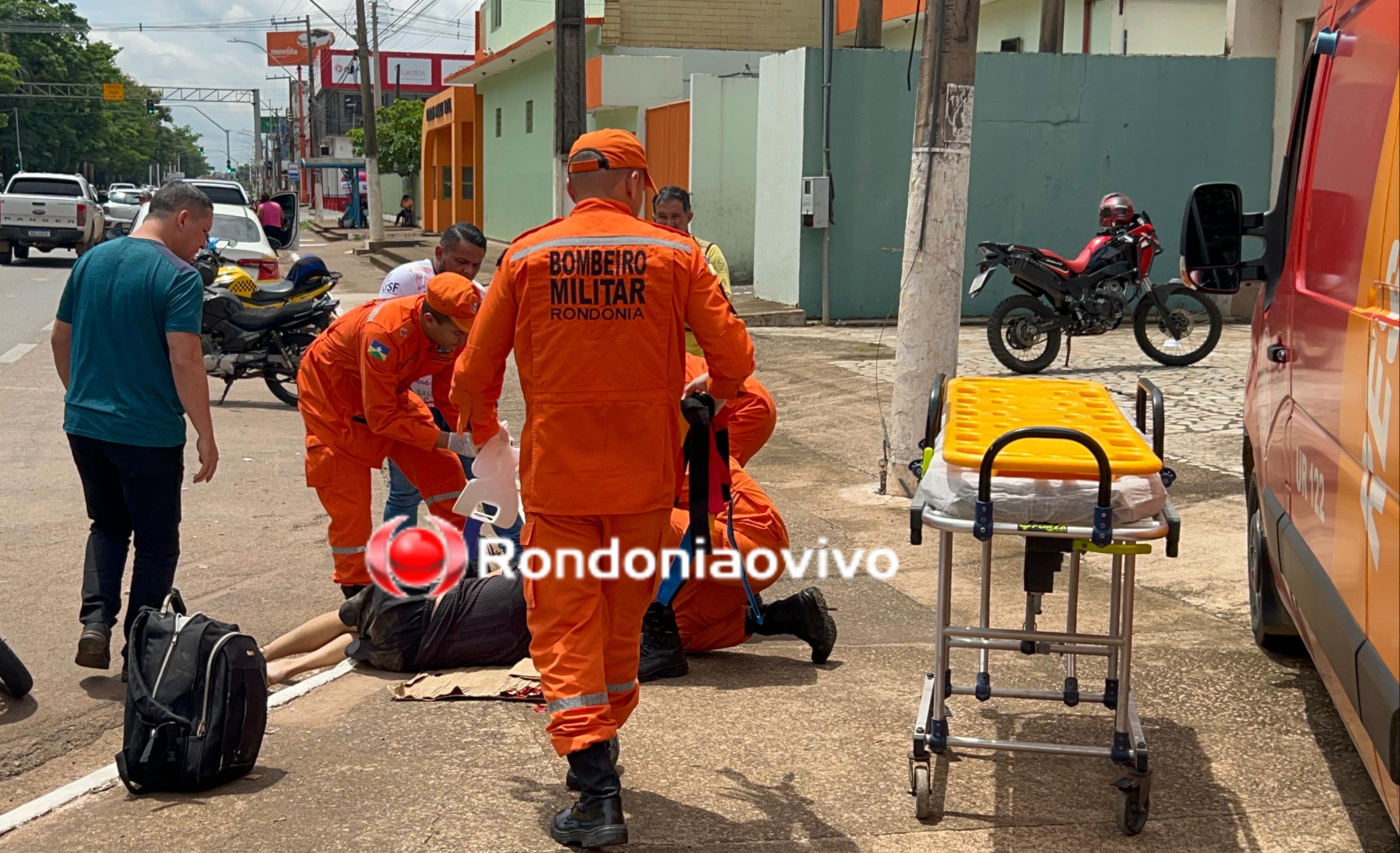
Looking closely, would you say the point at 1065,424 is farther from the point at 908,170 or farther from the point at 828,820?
the point at 908,170

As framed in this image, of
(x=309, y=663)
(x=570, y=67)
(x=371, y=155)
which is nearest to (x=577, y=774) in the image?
(x=309, y=663)

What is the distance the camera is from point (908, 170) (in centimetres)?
1675

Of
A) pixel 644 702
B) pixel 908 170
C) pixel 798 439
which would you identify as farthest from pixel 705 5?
pixel 644 702

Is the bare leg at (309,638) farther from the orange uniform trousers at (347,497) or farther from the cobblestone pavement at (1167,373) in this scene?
the cobblestone pavement at (1167,373)

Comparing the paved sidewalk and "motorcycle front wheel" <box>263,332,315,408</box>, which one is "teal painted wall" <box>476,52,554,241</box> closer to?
"motorcycle front wheel" <box>263,332,315,408</box>

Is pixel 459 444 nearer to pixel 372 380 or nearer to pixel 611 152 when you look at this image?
pixel 372 380

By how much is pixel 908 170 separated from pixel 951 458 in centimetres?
1366

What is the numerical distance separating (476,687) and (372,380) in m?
1.31

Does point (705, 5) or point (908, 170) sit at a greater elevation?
point (705, 5)

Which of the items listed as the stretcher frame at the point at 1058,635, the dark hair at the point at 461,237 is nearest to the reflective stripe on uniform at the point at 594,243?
the stretcher frame at the point at 1058,635

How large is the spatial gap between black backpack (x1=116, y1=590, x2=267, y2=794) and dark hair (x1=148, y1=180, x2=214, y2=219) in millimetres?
1668

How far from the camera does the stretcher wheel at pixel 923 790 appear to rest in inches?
153

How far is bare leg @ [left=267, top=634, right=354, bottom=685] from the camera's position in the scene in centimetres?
544

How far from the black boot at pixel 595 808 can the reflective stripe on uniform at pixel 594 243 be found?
129 cm
